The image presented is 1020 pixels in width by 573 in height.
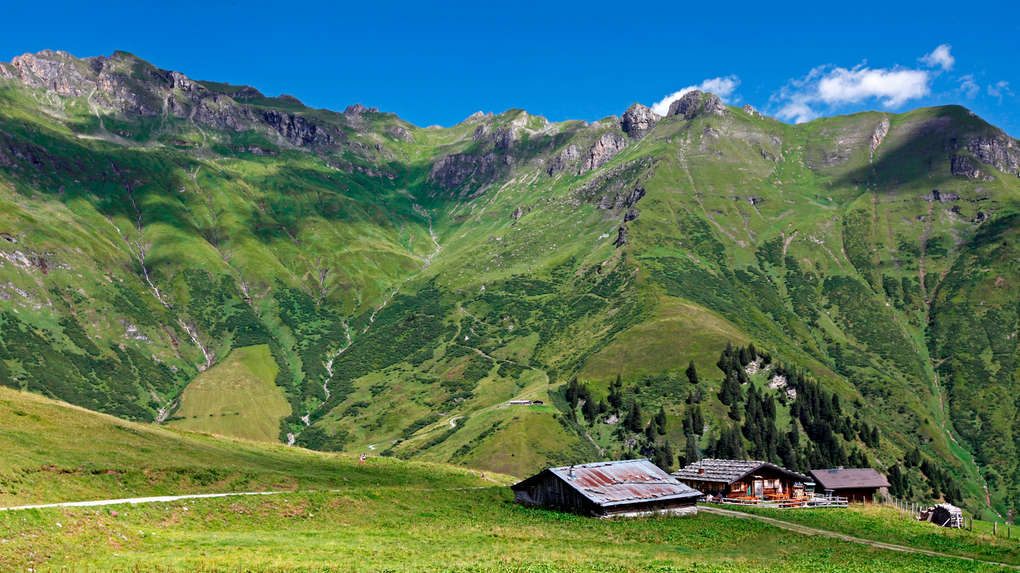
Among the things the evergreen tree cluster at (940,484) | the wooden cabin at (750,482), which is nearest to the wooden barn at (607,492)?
the wooden cabin at (750,482)

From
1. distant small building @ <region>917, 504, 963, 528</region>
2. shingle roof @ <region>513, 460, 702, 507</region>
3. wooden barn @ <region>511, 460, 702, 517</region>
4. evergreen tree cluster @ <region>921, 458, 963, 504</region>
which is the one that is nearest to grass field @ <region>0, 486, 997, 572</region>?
wooden barn @ <region>511, 460, 702, 517</region>

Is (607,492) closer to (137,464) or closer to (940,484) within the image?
(137,464)

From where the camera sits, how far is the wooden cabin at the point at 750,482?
298ft

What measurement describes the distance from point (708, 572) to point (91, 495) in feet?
141

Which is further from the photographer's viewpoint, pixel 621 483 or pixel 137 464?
pixel 621 483

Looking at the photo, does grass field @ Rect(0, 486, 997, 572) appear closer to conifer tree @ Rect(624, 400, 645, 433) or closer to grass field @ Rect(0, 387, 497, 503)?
grass field @ Rect(0, 387, 497, 503)

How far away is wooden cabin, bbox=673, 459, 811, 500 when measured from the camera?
90.8 meters

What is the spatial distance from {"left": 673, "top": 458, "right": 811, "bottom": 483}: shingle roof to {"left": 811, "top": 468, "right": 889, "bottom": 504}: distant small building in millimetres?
4944

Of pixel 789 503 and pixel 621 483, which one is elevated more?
pixel 621 483

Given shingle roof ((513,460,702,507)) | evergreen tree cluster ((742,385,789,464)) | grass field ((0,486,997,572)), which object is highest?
evergreen tree cluster ((742,385,789,464))

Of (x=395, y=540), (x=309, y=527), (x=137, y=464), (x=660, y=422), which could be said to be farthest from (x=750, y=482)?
(x=660, y=422)

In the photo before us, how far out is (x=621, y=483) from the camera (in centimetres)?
7219

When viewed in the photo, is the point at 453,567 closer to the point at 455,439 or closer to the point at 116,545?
the point at 116,545

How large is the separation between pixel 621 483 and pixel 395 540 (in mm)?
31610
